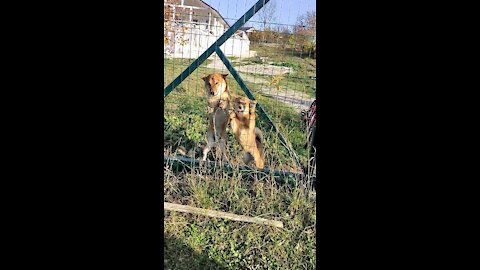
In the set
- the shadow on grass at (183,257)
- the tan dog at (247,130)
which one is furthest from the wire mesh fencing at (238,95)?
the shadow on grass at (183,257)

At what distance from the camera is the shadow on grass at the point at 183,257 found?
5.24ft

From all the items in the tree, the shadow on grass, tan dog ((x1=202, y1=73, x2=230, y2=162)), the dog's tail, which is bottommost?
the shadow on grass

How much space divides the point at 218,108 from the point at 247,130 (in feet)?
0.49

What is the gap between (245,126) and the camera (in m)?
1.96

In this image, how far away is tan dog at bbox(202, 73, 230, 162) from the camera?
1930 mm

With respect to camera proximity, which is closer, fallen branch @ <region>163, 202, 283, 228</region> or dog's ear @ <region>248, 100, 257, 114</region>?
fallen branch @ <region>163, 202, 283, 228</region>

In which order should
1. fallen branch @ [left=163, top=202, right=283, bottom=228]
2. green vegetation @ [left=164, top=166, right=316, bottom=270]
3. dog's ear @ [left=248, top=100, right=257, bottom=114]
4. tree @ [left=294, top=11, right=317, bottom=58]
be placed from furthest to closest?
dog's ear @ [left=248, top=100, right=257, bottom=114], fallen branch @ [left=163, top=202, right=283, bottom=228], green vegetation @ [left=164, top=166, right=316, bottom=270], tree @ [left=294, top=11, right=317, bottom=58]

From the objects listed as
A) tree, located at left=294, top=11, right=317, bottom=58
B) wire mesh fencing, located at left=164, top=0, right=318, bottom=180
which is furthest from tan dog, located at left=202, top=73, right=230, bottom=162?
tree, located at left=294, top=11, right=317, bottom=58

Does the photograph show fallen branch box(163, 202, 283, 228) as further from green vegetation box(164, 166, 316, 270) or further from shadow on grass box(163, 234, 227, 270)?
shadow on grass box(163, 234, 227, 270)

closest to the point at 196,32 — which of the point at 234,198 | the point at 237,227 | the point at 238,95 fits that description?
the point at 238,95

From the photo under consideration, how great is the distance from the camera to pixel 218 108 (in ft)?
6.37
